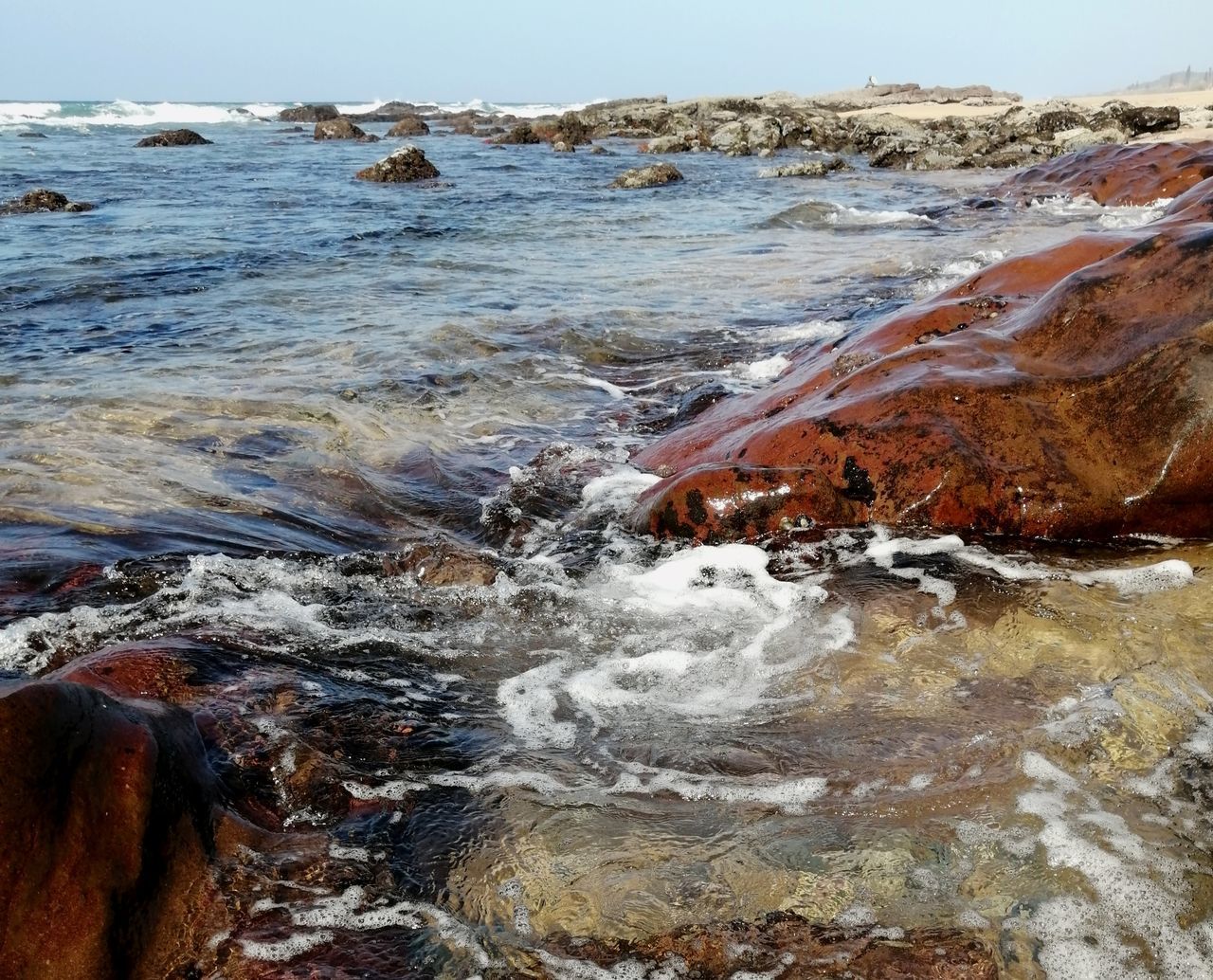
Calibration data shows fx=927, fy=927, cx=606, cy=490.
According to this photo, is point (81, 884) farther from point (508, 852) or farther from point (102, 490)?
point (102, 490)

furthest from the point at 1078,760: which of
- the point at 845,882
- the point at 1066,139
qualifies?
the point at 1066,139

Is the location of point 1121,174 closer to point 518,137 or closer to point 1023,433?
point 1023,433

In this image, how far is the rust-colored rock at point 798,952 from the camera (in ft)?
6.82

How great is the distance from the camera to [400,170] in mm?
23719

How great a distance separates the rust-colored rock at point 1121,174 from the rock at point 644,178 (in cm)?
836

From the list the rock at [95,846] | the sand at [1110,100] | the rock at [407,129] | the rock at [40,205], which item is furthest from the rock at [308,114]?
the rock at [95,846]

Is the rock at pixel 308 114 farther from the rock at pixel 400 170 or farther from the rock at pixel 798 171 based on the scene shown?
the rock at pixel 798 171

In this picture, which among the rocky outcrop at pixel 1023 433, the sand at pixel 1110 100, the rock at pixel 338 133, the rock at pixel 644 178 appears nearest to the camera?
the rocky outcrop at pixel 1023 433

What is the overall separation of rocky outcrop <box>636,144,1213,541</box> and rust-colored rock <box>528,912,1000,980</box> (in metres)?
2.43

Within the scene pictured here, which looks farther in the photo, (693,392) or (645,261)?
(645,261)


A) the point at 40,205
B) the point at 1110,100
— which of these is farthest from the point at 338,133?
the point at 1110,100

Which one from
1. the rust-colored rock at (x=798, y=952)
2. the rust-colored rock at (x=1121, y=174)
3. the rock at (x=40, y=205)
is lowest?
the rust-colored rock at (x=798, y=952)

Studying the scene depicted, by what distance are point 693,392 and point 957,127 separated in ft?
106

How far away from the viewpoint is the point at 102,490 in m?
→ 5.09
